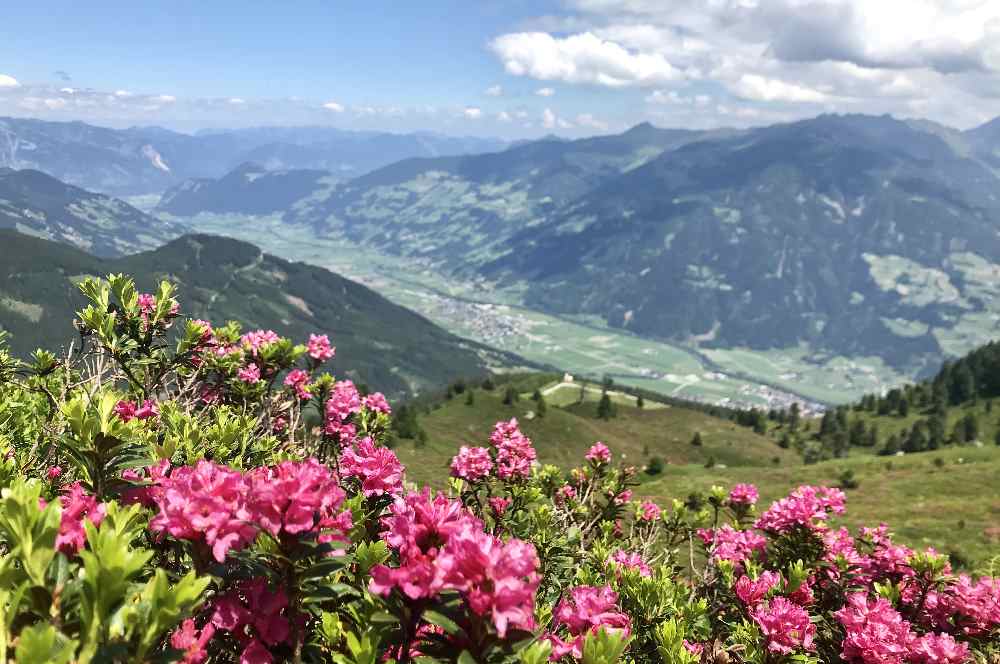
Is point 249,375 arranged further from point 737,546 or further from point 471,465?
point 737,546

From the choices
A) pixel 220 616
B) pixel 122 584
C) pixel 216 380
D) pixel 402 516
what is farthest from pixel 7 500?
pixel 216 380

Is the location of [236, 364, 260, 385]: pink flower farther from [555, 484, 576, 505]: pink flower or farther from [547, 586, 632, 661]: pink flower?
[547, 586, 632, 661]: pink flower

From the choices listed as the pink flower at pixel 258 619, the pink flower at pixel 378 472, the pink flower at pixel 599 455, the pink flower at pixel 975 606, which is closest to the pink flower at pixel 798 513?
the pink flower at pixel 975 606

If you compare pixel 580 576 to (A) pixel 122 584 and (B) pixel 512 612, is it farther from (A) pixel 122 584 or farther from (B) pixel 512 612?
(A) pixel 122 584

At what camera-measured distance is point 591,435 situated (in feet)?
300

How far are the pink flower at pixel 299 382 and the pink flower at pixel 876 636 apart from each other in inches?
309

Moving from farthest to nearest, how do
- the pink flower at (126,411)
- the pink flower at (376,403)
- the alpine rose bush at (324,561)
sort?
the pink flower at (376,403)
the pink flower at (126,411)
the alpine rose bush at (324,561)

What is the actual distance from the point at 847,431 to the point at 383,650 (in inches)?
4910

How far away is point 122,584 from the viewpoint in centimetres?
211

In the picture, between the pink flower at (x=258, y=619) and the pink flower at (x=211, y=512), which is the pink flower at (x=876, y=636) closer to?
the pink flower at (x=258, y=619)

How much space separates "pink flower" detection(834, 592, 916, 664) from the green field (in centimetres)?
2268

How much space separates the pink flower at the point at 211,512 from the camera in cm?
271

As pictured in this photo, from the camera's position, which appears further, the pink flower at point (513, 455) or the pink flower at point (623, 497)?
the pink flower at point (623, 497)

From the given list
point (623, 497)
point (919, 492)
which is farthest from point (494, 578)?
point (919, 492)
